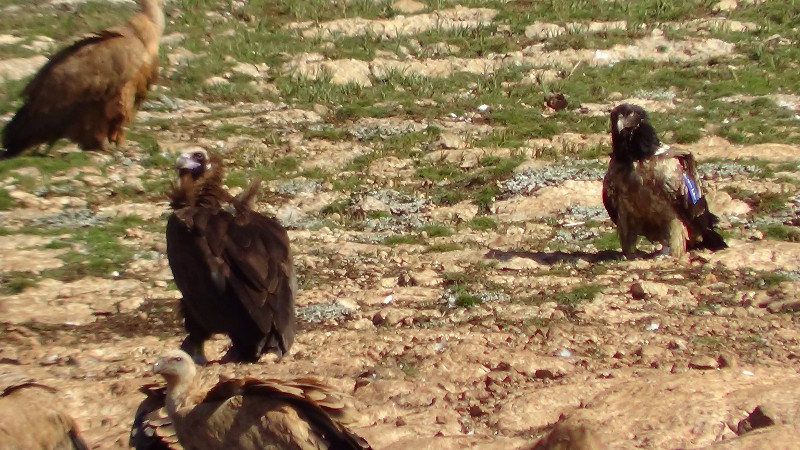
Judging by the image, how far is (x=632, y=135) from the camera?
32.4 feet

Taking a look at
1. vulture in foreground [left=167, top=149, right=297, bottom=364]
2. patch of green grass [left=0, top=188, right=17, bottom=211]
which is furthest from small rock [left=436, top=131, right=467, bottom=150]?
vulture in foreground [left=167, top=149, right=297, bottom=364]

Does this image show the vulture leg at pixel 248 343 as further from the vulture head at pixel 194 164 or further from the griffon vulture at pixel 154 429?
the vulture head at pixel 194 164

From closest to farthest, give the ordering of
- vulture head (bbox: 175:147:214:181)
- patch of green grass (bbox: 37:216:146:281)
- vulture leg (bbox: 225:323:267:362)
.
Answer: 1. vulture leg (bbox: 225:323:267:362)
2. vulture head (bbox: 175:147:214:181)
3. patch of green grass (bbox: 37:216:146:281)

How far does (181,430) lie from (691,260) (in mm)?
5174

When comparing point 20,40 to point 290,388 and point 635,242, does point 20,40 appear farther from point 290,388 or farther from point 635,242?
point 290,388

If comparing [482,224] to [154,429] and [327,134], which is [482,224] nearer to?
[327,134]

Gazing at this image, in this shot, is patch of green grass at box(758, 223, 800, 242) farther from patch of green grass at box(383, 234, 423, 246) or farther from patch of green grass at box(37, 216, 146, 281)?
patch of green grass at box(37, 216, 146, 281)

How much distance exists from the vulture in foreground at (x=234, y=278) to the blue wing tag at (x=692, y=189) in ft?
12.5

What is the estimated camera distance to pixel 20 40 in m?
15.2

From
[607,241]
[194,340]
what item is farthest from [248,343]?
[607,241]

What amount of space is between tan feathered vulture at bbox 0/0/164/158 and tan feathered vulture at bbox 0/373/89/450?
6.87 meters

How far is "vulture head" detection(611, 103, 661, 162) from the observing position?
9.84 m

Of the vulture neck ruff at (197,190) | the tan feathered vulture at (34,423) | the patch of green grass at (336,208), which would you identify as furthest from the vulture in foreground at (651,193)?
the tan feathered vulture at (34,423)

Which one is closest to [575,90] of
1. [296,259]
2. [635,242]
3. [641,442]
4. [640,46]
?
[640,46]
